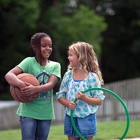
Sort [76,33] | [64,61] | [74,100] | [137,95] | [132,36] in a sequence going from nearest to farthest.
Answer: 1. [74,100]
2. [137,95]
3. [76,33]
4. [64,61]
5. [132,36]

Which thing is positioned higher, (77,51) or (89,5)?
(89,5)

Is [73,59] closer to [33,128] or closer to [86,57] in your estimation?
[86,57]

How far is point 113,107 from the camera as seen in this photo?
18781mm

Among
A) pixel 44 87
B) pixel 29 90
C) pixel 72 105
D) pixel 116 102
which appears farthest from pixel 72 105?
pixel 116 102

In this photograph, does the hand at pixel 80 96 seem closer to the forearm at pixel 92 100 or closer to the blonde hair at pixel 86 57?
the forearm at pixel 92 100

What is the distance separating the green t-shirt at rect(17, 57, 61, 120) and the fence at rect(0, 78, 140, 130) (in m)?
11.6

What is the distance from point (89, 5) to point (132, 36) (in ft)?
15.2

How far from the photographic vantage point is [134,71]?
37500 millimetres

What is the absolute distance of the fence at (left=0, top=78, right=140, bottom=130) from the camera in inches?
688

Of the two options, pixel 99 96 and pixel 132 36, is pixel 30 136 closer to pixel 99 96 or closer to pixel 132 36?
pixel 99 96

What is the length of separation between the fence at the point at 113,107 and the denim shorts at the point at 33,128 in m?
11.5

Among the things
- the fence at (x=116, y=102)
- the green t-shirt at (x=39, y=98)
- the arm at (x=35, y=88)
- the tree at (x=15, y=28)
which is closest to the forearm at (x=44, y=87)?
the arm at (x=35, y=88)

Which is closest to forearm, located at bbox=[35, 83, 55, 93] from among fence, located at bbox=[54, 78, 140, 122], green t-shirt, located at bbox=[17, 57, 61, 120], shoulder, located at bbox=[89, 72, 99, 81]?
green t-shirt, located at bbox=[17, 57, 61, 120]

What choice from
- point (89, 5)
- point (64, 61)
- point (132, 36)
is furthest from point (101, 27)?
point (132, 36)
